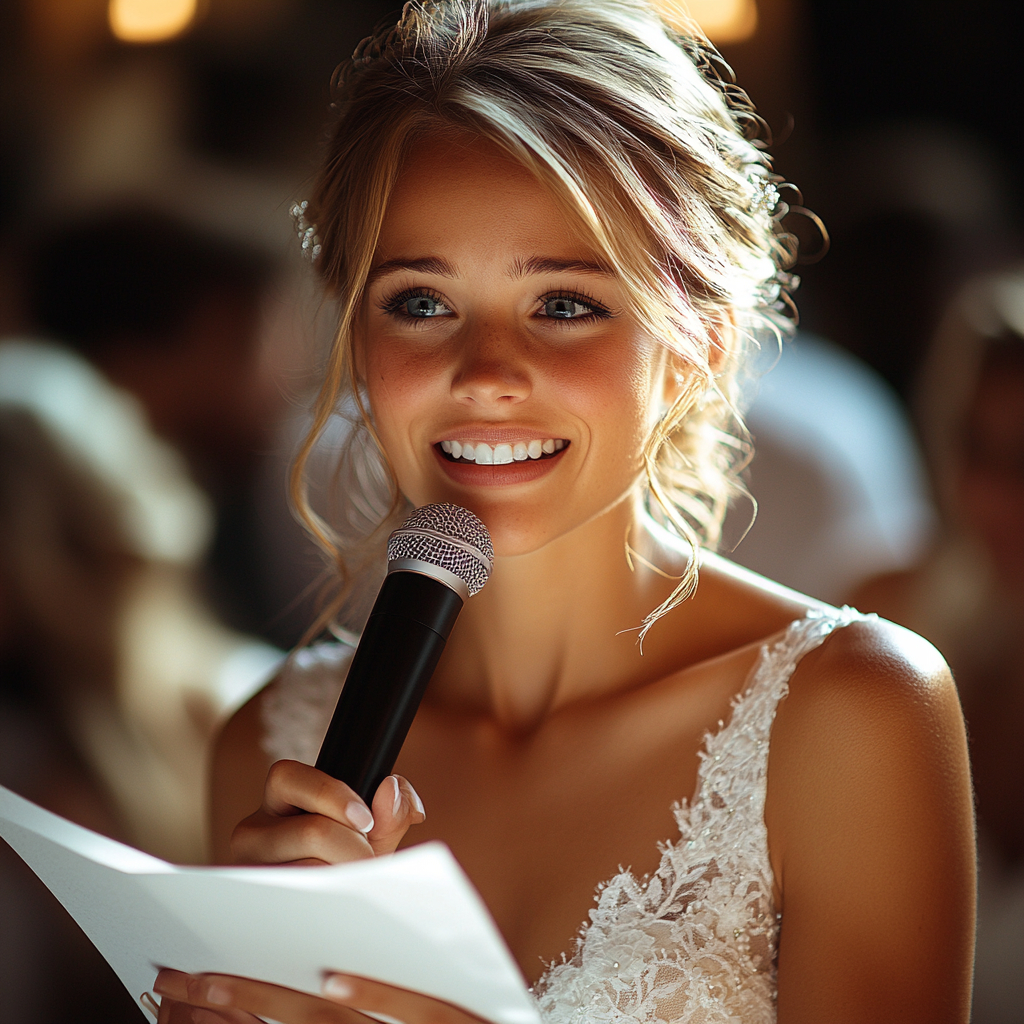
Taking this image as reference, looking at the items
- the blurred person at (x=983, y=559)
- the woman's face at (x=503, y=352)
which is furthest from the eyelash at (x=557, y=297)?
the blurred person at (x=983, y=559)

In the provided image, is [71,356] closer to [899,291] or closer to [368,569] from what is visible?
[368,569]

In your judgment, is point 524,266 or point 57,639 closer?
point 524,266

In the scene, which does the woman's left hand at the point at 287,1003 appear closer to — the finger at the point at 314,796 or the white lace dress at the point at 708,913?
the finger at the point at 314,796

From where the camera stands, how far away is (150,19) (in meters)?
3.22

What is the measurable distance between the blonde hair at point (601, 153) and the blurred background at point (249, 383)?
1130mm

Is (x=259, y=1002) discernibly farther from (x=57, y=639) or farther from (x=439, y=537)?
(x=57, y=639)

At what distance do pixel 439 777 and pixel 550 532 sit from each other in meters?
0.37

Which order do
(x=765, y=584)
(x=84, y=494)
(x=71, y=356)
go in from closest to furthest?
1. (x=765, y=584)
2. (x=84, y=494)
3. (x=71, y=356)

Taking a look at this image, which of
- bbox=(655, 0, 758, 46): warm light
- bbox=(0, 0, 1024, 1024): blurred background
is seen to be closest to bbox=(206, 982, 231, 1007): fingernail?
bbox=(0, 0, 1024, 1024): blurred background

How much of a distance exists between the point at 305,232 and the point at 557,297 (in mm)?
418

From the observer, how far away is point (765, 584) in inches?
52.1

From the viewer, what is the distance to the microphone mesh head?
905mm

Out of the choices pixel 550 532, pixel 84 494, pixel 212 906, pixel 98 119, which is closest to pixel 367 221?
pixel 550 532

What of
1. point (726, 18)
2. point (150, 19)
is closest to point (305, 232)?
point (726, 18)
